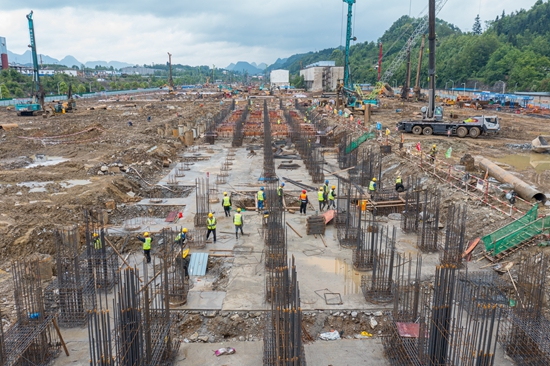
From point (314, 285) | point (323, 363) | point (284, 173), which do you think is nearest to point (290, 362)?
point (323, 363)

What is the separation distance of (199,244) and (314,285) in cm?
437

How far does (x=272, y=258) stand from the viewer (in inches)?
400

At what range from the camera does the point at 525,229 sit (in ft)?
38.3

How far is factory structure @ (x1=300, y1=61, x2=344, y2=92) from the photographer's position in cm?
11968

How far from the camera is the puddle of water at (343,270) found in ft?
34.4

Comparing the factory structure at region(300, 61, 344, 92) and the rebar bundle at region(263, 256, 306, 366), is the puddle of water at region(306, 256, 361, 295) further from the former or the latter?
the factory structure at region(300, 61, 344, 92)

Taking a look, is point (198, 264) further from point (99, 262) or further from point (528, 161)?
point (528, 161)

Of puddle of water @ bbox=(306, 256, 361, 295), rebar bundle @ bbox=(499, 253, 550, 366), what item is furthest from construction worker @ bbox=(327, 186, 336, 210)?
rebar bundle @ bbox=(499, 253, 550, 366)

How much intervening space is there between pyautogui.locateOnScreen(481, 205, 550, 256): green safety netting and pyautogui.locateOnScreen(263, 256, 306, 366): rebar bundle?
24.9 feet

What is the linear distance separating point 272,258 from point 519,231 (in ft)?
23.9

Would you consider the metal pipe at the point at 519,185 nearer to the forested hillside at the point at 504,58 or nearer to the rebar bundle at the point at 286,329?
the rebar bundle at the point at 286,329

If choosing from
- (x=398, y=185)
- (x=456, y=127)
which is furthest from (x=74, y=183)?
(x=456, y=127)

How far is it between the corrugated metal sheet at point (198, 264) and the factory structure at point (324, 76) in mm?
109048

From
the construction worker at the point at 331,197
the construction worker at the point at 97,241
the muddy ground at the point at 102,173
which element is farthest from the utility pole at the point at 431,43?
the construction worker at the point at 97,241
